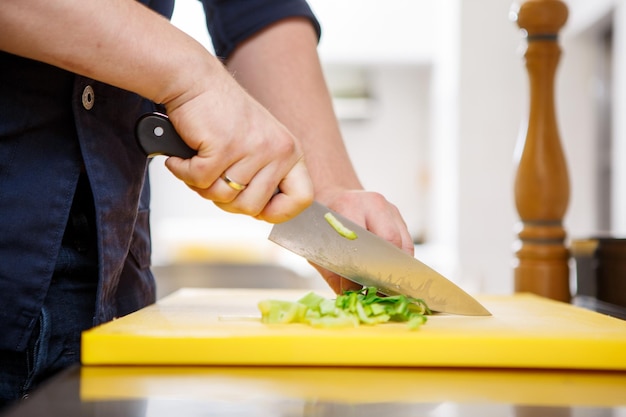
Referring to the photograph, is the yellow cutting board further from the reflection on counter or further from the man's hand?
the man's hand

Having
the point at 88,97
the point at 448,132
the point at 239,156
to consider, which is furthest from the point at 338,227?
the point at 448,132

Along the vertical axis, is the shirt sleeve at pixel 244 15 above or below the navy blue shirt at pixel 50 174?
above

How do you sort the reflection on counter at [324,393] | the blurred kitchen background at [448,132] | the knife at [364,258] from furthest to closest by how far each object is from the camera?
the blurred kitchen background at [448,132] < the knife at [364,258] < the reflection on counter at [324,393]

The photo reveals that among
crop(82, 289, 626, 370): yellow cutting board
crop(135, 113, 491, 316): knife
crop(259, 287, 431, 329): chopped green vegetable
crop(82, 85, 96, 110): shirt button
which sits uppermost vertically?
crop(82, 85, 96, 110): shirt button

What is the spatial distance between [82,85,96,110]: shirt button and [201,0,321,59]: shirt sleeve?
1.00 ft

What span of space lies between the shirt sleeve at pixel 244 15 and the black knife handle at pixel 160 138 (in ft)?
1.00

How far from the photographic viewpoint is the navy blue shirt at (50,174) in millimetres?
693

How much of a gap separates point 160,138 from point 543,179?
63 cm

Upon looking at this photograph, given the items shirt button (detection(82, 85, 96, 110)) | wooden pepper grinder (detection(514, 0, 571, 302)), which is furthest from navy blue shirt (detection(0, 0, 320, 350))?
wooden pepper grinder (detection(514, 0, 571, 302))

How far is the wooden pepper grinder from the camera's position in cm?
111

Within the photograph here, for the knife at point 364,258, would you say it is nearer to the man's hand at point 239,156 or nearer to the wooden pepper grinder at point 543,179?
the man's hand at point 239,156

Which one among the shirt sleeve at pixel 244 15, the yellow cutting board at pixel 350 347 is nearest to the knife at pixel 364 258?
the yellow cutting board at pixel 350 347

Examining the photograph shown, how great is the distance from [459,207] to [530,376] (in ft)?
9.66

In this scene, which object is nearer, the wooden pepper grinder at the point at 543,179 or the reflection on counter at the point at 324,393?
the reflection on counter at the point at 324,393
